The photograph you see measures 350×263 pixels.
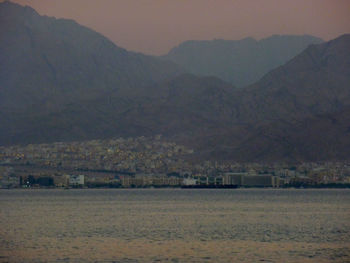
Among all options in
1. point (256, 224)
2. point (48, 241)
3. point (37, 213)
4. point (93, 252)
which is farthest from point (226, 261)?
point (37, 213)

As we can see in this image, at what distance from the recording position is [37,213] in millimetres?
107125

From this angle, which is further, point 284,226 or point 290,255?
point 284,226

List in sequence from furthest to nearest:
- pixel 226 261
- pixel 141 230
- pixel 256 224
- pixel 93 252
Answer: pixel 256 224, pixel 141 230, pixel 93 252, pixel 226 261

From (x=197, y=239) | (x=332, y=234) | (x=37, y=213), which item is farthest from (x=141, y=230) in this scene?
(x=37, y=213)

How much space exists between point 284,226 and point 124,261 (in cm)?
2920

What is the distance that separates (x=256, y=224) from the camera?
8344 cm

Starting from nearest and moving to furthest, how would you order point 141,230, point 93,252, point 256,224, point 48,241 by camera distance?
point 93,252 → point 48,241 → point 141,230 → point 256,224

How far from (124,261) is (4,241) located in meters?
17.0

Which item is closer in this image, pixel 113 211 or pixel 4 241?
pixel 4 241

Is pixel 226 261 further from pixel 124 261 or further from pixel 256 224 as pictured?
pixel 256 224

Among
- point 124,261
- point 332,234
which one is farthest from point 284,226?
point 124,261

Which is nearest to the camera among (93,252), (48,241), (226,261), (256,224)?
(226,261)

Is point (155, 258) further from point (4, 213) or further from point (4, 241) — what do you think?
point (4, 213)

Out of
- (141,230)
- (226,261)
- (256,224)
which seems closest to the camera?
(226,261)
